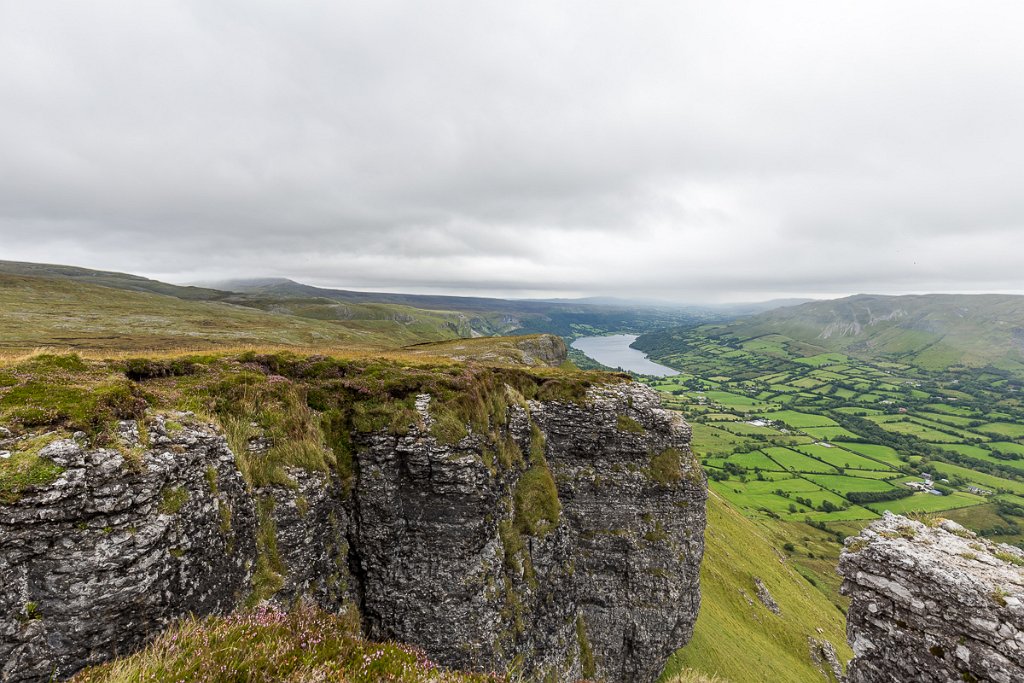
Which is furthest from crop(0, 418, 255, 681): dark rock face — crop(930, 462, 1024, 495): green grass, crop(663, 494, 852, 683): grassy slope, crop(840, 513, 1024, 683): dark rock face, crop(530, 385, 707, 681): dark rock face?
crop(930, 462, 1024, 495): green grass

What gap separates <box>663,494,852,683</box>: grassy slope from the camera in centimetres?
3183

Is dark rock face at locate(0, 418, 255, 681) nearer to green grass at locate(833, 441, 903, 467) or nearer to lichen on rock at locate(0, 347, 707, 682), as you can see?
lichen on rock at locate(0, 347, 707, 682)

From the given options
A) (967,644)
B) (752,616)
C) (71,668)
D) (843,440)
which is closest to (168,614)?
(71,668)

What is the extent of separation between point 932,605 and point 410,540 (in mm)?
19734

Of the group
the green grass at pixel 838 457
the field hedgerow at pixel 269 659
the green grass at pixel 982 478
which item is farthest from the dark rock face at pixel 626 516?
the green grass at pixel 982 478

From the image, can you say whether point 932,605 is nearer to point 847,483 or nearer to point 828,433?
point 847,483

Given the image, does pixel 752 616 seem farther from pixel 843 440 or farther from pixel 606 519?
pixel 843 440

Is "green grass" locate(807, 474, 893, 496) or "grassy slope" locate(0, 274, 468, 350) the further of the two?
"green grass" locate(807, 474, 893, 496)

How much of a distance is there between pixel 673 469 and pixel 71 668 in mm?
27544

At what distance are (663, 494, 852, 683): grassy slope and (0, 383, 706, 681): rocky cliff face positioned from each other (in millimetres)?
8415

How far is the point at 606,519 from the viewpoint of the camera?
26.5 metres

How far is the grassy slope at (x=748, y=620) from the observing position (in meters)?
31.8

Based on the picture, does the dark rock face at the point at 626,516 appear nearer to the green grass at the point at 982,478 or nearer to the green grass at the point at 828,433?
the green grass at the point at 982,478

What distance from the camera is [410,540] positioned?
61.0 ft
